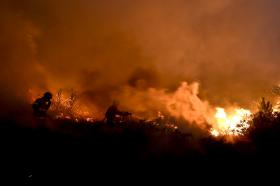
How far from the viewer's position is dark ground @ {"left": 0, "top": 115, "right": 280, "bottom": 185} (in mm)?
18906

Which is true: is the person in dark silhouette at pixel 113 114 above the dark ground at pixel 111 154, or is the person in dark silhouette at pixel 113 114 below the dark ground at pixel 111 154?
above

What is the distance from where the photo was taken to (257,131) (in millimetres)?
29594

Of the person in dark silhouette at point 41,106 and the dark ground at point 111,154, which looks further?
the person in dark silhouette at point 41,106

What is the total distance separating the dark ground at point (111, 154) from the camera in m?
18.9

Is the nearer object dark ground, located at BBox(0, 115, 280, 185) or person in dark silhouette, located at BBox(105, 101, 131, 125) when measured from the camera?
dark ground, located at BBox(0, 115, 280, 185)

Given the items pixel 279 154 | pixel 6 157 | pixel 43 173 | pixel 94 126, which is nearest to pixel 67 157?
pixel 43 173

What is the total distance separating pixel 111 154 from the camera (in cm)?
2136

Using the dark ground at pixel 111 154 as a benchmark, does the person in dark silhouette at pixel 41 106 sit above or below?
above

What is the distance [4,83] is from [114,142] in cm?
1373

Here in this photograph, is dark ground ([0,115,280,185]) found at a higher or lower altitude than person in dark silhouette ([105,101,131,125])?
lower

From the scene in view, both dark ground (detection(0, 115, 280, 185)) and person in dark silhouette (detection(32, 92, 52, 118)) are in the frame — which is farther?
person in dark silhouette (detection(32, 92, 52, 118))

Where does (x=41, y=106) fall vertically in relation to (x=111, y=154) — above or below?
above

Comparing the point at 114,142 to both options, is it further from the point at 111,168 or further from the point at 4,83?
the point at 4,83

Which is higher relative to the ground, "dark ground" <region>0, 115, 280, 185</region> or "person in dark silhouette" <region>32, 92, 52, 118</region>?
"person in dark silhouette" <region>32, 92, 52, 118</region>
